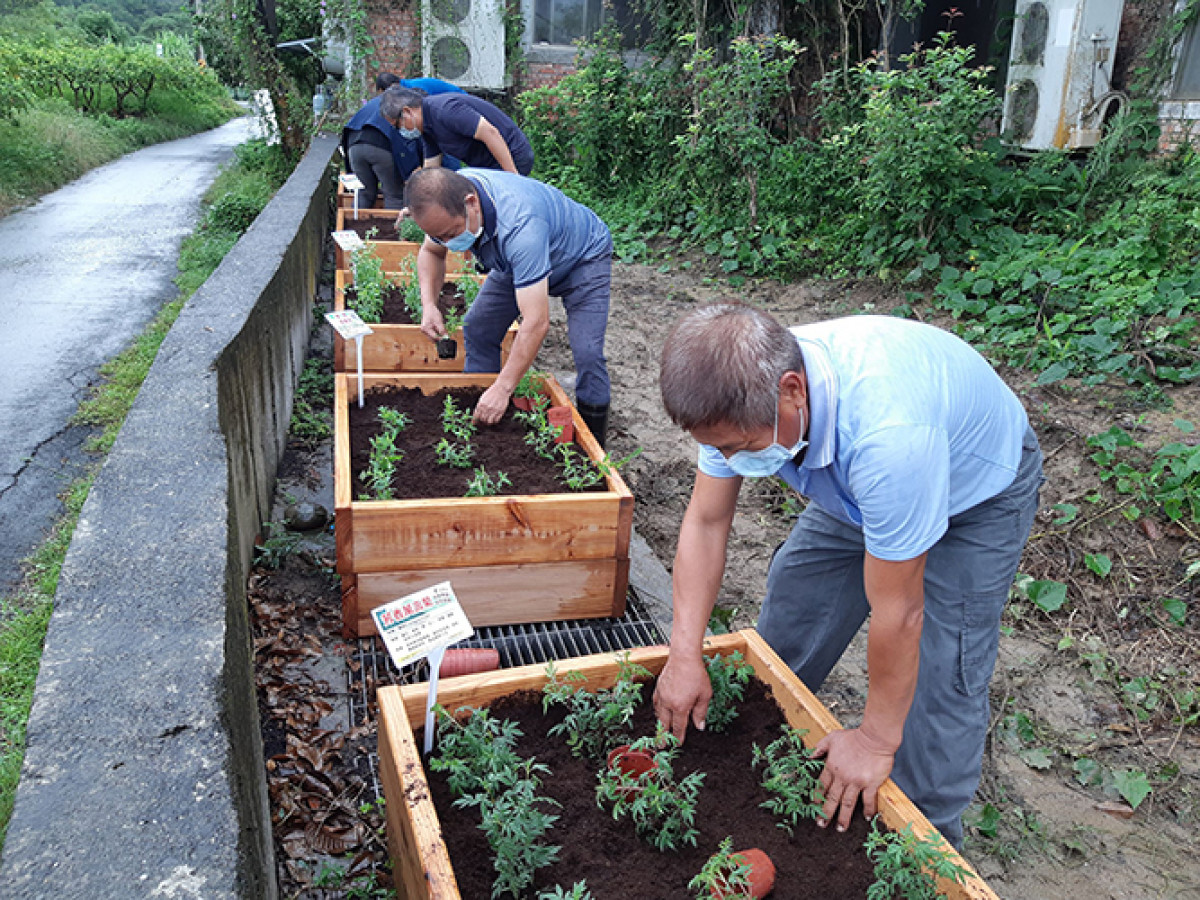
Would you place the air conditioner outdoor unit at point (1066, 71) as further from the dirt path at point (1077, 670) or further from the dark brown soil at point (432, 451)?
the dark brown soil at point (432, 451)

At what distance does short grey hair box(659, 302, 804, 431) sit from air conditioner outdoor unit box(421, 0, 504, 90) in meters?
12.6

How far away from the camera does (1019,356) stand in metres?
5.46

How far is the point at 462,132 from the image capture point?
563 cm

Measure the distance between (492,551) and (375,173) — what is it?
237 inches

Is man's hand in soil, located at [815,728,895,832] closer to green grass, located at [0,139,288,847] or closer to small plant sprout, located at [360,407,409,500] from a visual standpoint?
green grass, located at [0,139,288,847]

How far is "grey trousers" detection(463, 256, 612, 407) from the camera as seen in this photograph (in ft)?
13.6

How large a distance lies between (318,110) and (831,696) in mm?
12704

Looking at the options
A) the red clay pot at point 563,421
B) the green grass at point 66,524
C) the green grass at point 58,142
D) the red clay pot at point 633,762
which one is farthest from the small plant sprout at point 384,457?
the green grass at point 58,142

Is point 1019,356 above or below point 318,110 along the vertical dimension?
below

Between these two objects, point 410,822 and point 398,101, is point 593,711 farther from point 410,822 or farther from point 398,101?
point 398,101

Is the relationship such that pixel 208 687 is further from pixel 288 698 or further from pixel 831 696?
pixel 831 696

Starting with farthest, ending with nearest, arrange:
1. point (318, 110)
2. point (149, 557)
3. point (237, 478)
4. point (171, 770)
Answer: point (318, 110) → point (237, 478) → point (149, 557) → point (171, 770)

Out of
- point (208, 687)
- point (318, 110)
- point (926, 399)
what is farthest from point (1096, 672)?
point (318, 110)

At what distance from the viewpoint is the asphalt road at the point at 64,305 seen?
4.36m
